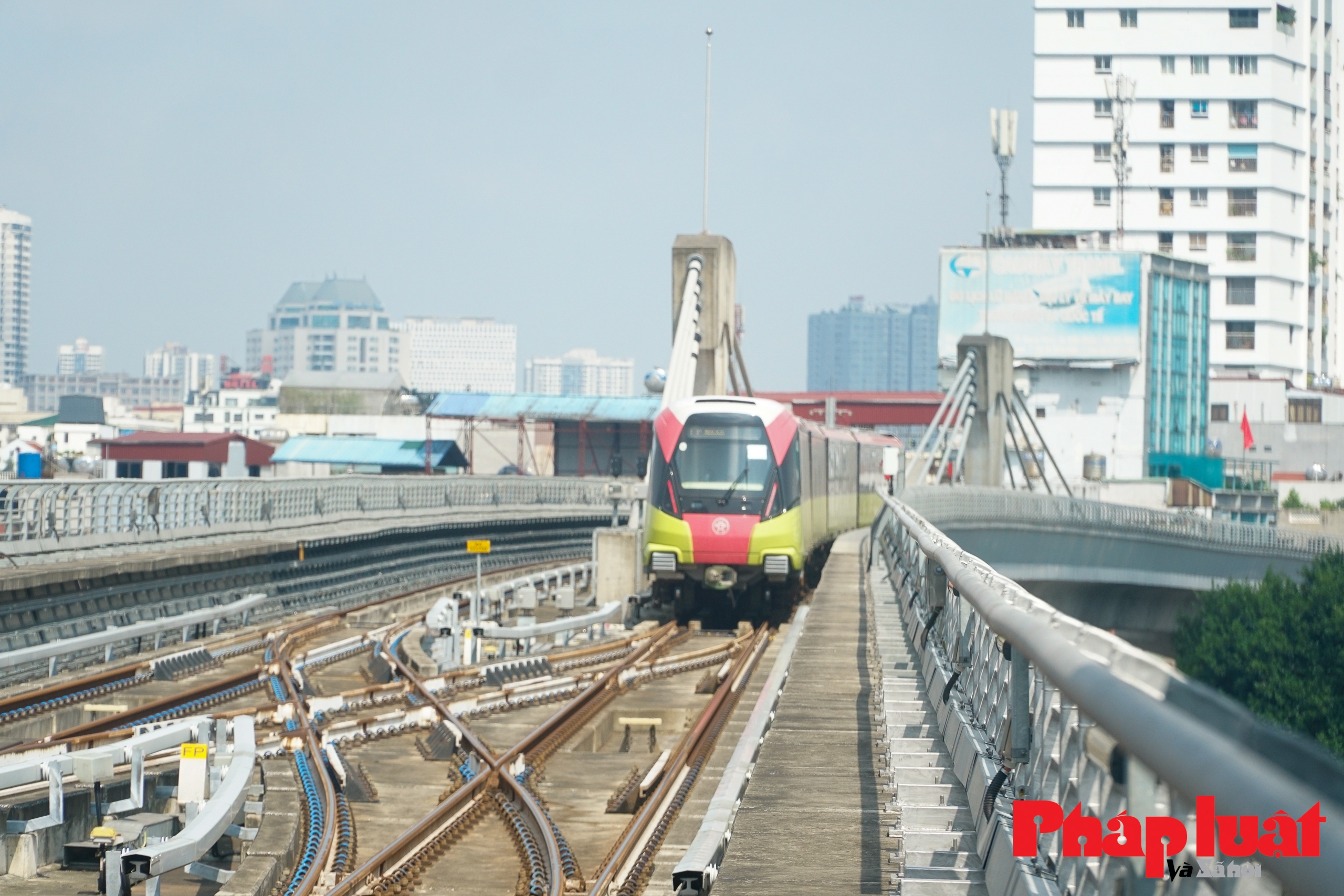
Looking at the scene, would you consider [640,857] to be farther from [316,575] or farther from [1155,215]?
[1155,215]

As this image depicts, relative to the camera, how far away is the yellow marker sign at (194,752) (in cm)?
1106

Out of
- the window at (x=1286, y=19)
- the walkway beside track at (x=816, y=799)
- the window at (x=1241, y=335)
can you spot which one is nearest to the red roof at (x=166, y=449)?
the window at (x=1241, y=335)

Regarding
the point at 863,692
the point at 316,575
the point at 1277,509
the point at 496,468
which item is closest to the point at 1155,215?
the point at 1277,509

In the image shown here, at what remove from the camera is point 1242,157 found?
101 m

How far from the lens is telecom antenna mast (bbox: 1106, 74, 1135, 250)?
93.3 metres

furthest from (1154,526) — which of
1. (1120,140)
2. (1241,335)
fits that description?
(1241,335)

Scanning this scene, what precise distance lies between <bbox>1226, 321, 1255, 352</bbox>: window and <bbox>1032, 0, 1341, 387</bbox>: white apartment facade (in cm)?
7

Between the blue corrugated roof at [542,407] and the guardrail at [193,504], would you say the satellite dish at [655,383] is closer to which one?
the guardrail at [193,504]

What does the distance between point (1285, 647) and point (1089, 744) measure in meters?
40.4

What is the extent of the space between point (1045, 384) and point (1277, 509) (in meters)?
15.5

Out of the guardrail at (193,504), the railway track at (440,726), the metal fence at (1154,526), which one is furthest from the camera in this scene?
the metal fence at (1154,526)

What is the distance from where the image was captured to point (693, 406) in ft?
76.5

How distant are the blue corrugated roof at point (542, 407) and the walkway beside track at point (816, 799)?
57.2 m

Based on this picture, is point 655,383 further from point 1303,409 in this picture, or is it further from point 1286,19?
point 1286,19
